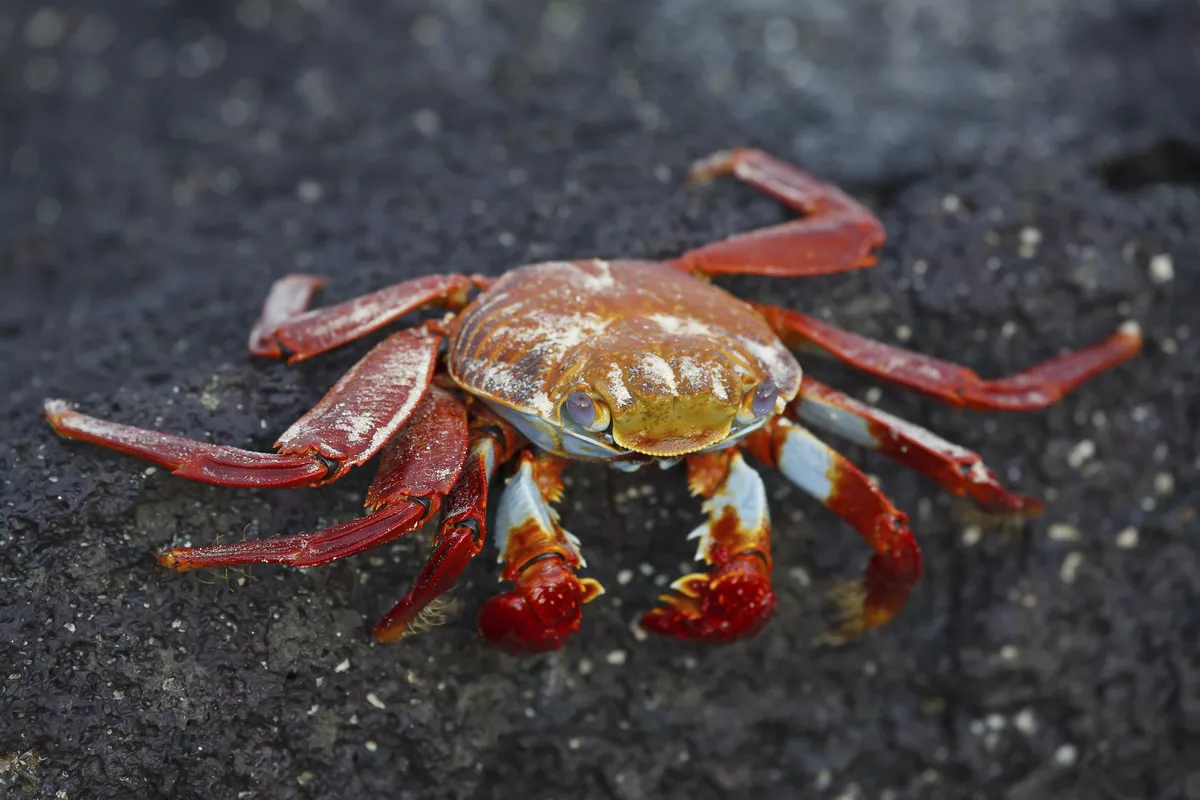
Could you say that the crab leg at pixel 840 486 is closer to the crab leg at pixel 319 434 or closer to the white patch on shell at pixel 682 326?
the white patch on shell at pixel 682 326

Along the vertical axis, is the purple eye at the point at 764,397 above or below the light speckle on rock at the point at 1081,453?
above

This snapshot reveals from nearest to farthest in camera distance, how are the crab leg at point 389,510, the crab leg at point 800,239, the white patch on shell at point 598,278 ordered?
the crab leg at point 389,510
the white patch on shell at point 598,278
the crab leg at point 800,239

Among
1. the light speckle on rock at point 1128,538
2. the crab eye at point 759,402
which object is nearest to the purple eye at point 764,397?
the crab eye at point 759,402

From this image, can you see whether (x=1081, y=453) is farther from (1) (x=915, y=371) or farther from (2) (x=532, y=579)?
(2) (x=532, y=579)

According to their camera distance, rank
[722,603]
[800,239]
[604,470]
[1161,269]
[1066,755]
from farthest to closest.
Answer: [1161,269] < [1066,755] < [800,239] < [604,470] < [722,603]

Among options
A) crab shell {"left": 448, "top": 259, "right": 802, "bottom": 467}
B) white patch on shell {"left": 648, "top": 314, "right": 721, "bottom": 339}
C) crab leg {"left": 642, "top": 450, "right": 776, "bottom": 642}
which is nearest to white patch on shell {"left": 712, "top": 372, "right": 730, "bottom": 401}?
crab shell {"left": 448, "top": 259, "right": 802, "bottom": 467}

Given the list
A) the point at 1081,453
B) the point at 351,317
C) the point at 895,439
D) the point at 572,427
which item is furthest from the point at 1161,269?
the point at 351,317

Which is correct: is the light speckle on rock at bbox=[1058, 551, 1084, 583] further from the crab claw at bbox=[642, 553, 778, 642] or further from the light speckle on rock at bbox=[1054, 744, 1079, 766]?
the crab claw at bbox=[642, 553, 778, 642]
